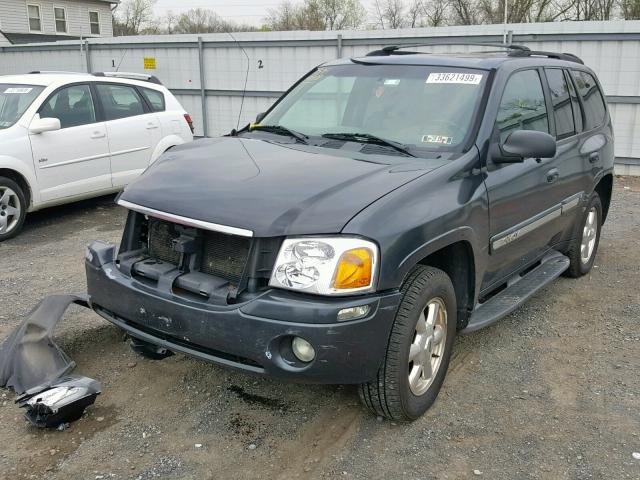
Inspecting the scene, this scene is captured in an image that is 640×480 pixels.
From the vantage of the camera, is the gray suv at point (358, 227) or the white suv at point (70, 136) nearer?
the gray suv at point (358, 227)

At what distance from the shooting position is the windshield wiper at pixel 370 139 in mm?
3703

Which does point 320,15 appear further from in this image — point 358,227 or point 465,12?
point 358,227

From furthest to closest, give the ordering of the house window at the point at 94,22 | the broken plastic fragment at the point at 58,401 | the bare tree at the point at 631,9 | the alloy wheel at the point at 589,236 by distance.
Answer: the house window at the point at 94,22, the bare tree at the point at 631,9, the alloy wheel at the point at 589,236, the broken plastic fragment at the point at 58,401

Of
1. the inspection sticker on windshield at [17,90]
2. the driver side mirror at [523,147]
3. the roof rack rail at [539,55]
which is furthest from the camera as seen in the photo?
the inspection sticker on windshield at [17,90]

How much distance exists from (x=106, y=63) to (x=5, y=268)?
11.3 metres

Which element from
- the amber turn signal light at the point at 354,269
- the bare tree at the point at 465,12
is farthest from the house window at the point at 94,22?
the amber turn signal light at the point at 354,269

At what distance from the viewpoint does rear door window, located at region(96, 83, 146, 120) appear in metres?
7.91

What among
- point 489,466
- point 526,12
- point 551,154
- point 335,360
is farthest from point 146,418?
point 526,12

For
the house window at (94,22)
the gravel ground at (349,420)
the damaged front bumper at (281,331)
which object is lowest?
the gravel ground at (349,420)

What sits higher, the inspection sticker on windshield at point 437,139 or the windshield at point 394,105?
the windshield at point 394,105

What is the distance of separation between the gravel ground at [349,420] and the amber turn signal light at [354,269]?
867mm

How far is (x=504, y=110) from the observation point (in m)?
4.00

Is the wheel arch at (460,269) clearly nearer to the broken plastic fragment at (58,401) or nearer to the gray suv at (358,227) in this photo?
the gray suv at (358,227)

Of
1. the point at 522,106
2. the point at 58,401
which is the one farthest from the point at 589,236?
the point at 58,401
